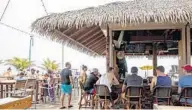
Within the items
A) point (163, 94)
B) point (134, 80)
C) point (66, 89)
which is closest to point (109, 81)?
point (134, 80)

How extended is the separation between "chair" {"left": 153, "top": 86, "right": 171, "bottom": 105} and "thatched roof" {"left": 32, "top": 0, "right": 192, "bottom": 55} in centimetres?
153

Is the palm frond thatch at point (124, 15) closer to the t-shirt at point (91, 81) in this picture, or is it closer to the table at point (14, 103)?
the t-shirt at point (91, 81)

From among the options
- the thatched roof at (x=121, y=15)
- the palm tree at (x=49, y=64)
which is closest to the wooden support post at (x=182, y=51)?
the thatched roof at (x=121, y=15)

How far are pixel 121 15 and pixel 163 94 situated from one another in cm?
197

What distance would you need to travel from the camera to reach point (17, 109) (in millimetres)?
4453

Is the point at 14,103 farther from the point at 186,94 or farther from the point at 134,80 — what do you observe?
the point at 186,94

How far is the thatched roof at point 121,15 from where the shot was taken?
7031 mm

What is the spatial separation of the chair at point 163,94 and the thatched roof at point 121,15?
153 cm

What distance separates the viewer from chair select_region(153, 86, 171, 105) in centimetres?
628

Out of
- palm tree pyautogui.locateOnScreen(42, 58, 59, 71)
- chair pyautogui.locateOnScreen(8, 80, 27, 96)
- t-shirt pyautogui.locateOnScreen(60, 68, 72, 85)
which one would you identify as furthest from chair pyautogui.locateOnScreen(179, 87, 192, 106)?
palm tree pyautogui.locateOnScreen(42, 58, 59, 71)

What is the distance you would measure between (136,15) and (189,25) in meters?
1.82

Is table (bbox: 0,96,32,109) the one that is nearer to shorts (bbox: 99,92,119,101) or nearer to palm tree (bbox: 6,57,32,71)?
shorts (bbox: 99,92,119,101)

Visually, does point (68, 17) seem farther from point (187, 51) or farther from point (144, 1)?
point (187, 51)

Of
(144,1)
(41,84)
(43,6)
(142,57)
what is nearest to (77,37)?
(41,84)
